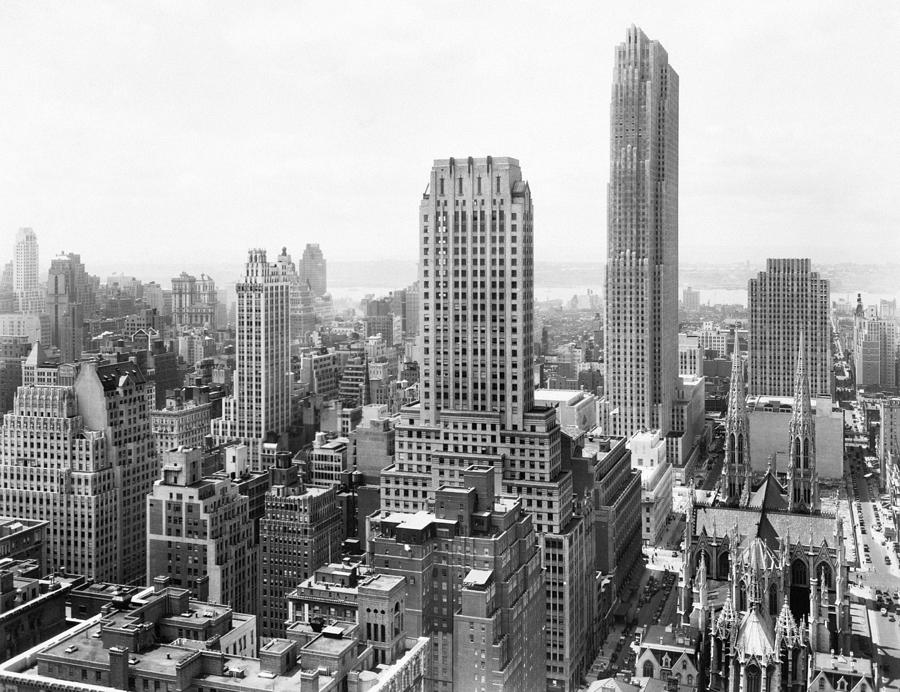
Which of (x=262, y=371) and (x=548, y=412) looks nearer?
(x=548, y=412)

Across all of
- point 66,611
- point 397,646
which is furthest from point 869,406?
point 66,611

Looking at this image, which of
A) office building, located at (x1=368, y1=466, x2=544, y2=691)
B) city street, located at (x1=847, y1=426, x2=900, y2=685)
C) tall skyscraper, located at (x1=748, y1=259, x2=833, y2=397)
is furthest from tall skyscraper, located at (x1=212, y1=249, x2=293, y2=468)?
tall skyscraper, located at (x1=748, y1=259, x2=833, y2=397)

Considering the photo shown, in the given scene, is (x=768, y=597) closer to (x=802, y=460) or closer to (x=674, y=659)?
(x=674, y=659)

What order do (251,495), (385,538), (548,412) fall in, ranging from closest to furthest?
1. (385,538)
2. (548,412)
3. (251,495)

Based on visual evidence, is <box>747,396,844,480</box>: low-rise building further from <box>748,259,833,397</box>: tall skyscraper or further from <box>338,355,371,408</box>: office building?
<box>338,355,371,408</box>: office building

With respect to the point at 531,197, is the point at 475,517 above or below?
below

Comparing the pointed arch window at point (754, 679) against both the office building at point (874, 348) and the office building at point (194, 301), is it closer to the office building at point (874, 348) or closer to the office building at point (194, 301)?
the office building at point (874, 348)

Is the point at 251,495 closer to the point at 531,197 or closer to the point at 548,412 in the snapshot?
the point at 548,412
